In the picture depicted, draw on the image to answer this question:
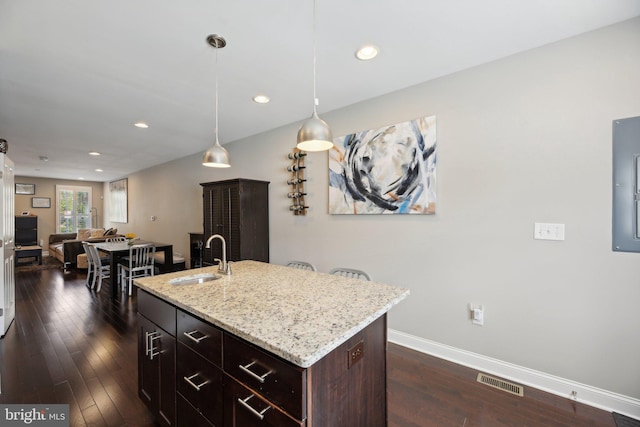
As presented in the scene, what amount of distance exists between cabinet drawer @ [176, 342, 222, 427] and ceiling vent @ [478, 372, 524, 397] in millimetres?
1993

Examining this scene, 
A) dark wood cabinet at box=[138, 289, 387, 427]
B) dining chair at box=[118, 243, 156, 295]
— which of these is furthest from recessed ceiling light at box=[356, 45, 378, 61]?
dining chair at box=[118, 243, 156, 295]

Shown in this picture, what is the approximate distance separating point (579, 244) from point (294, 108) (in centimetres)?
288

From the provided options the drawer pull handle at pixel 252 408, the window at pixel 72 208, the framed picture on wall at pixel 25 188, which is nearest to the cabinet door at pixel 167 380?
the drawer pull handle at pixel 252 408

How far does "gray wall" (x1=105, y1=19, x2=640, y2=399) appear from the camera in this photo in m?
1.77

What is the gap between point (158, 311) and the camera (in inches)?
61.4

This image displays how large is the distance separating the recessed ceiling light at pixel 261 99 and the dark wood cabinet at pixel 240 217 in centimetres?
107

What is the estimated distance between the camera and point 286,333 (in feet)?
3.27

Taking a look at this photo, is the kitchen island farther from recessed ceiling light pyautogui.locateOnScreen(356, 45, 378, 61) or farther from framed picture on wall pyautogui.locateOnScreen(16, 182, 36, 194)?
framed picture on wall pyautogui.locateOnScreen(16, 182, 36, 194)

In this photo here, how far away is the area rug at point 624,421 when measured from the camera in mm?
1644

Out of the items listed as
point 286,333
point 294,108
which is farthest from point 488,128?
point 286,333

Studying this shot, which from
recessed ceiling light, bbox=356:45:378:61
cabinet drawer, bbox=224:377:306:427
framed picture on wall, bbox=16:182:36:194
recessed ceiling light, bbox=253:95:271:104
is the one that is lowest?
cabinet drawer, bbox=224:377:306:427

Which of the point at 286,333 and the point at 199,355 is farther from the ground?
the point at 286,333

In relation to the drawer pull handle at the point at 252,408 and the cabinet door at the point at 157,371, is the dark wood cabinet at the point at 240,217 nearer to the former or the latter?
the cabinet door at the point at 157,371

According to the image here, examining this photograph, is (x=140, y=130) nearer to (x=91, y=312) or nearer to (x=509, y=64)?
(x=91, y=312)
